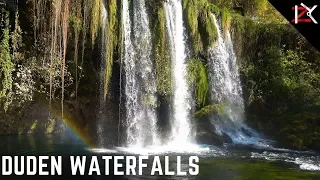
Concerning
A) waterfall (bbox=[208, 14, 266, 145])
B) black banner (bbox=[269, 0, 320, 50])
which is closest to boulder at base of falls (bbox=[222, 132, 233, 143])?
waterfall (bbox=[208, 14, 266, 145])

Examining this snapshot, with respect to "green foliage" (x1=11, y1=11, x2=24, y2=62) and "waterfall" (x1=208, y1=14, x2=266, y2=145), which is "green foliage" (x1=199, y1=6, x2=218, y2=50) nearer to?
"waterfall" (x1=208, y1=14, x2=266, y2=145)

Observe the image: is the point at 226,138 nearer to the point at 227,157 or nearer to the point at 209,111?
the point at 209,111

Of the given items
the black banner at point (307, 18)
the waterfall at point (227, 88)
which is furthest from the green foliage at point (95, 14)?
the black banner at point (307, 18)

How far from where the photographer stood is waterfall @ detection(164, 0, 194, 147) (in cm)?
1490

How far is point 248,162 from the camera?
10789 millimetres

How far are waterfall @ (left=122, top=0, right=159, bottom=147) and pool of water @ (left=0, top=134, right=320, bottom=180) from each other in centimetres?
108

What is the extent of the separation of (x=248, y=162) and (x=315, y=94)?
21.8 feet

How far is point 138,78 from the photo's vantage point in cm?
1436

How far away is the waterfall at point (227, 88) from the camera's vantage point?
52.2 feet

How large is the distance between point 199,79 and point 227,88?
1732 millimetres

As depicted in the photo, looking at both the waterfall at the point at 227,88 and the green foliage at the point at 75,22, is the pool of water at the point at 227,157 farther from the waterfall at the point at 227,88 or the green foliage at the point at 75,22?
the green foliage at the point at 75,22

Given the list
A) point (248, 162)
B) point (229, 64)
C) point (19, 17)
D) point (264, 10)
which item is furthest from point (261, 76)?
point (19, 17)

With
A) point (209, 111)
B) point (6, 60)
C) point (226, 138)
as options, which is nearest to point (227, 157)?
point (226, 138)

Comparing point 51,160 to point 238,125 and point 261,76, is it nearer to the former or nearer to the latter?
point 238,125
